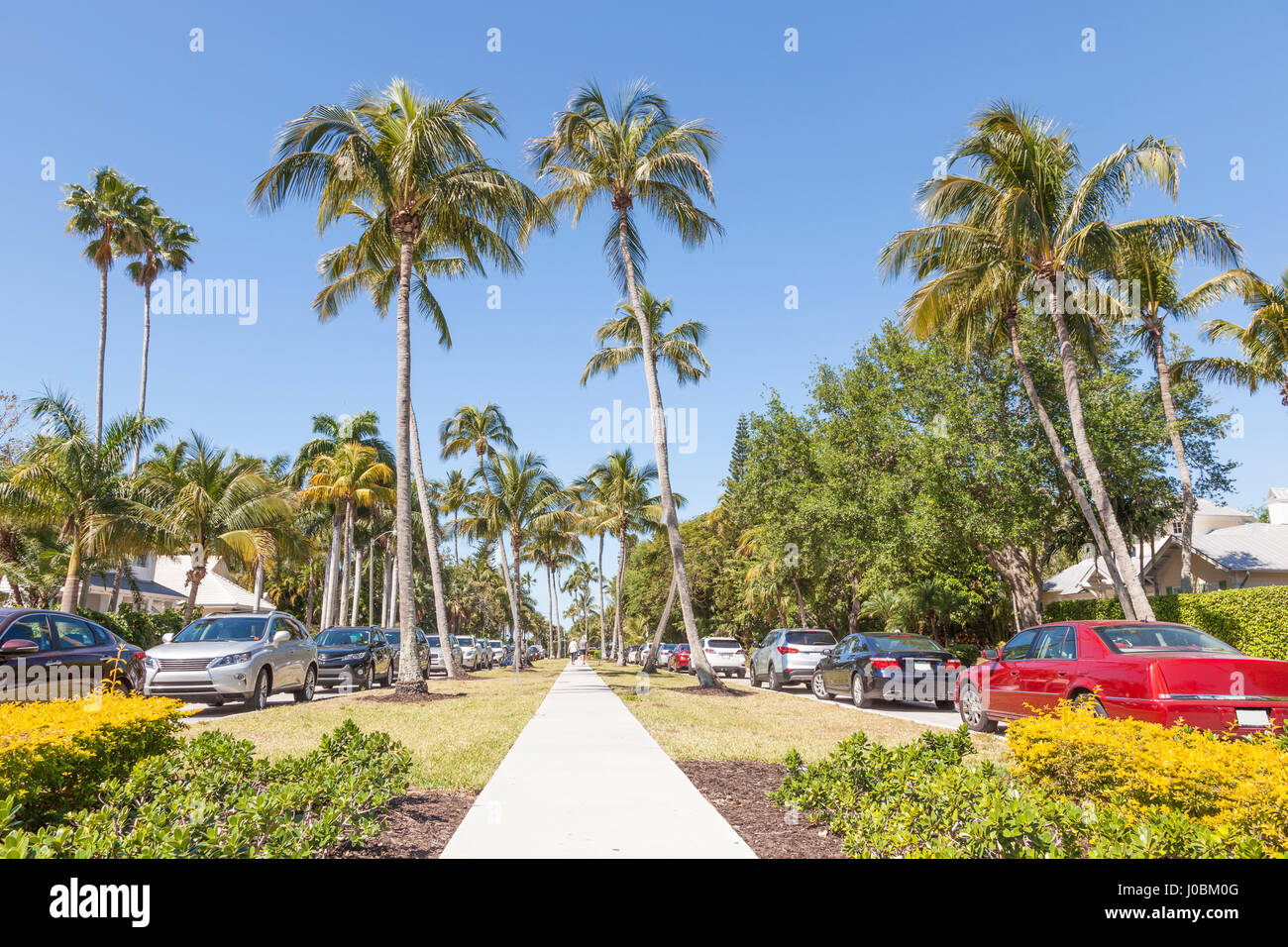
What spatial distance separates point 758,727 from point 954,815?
7708mm

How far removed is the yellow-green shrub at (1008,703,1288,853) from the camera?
3.82m

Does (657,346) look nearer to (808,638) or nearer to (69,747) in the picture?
(808,638)

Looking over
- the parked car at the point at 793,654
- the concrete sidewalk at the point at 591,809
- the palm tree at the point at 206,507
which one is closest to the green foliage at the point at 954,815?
the concrete sidewalk at the point at 591,809

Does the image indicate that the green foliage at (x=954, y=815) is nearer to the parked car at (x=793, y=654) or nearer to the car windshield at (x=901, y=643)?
the car windshield at (x=901, y=643)

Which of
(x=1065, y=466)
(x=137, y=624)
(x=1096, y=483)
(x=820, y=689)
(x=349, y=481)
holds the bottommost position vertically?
(x=820, y=689)

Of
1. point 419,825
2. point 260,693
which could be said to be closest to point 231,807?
point 419,825

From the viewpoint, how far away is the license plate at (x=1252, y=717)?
6.95 m

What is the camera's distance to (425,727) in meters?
11.5

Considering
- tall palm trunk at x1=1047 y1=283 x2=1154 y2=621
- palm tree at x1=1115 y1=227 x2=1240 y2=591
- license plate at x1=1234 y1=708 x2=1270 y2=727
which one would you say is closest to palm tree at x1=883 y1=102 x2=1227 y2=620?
tall palm trunk at x1=1047 y1=283 x2=1154 y2=621

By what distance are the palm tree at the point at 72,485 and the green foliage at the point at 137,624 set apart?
1.02 m

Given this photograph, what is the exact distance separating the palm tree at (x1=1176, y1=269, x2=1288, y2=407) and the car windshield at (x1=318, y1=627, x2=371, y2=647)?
83.4 feet

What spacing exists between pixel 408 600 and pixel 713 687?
305 inches
